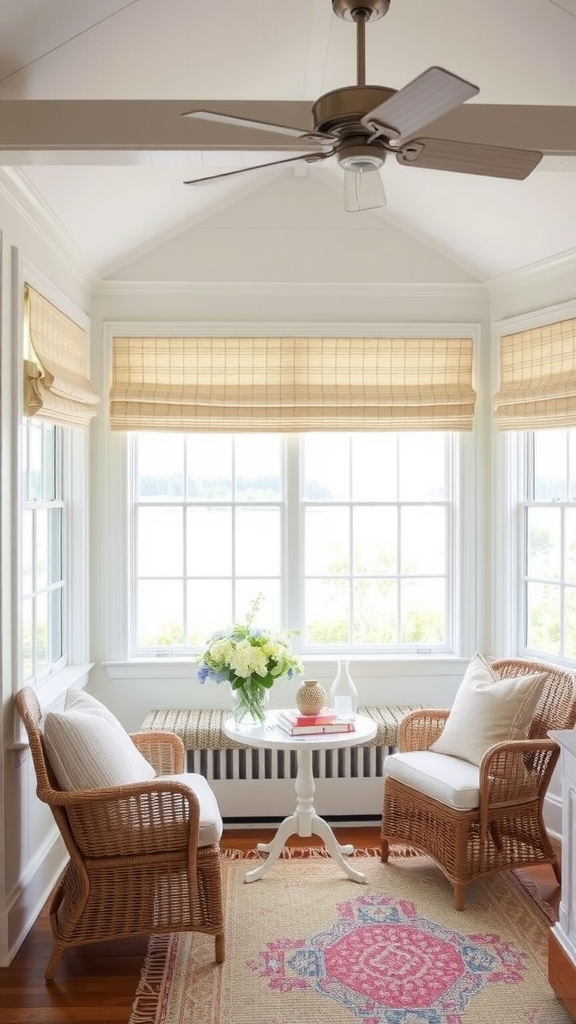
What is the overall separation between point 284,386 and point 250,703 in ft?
5.65

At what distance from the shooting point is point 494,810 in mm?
3459

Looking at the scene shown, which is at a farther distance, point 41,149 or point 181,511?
point 181,511

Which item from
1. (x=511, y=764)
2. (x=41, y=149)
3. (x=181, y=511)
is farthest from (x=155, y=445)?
(x=511, y=764)

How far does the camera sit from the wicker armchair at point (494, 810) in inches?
134

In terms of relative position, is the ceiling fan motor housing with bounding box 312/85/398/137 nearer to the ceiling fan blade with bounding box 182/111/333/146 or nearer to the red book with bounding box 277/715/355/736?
the ceiling fan blade with bounding box 182/111/333/146

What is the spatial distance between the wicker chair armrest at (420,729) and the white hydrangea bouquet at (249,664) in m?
0.61

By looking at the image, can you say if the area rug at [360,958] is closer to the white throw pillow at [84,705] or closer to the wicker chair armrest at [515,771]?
the wicker chair armrest at [515,771]

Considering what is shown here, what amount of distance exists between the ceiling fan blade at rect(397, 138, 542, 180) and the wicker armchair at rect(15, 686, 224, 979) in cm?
215

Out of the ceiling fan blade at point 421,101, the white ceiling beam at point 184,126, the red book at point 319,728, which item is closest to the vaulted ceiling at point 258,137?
the white ceiling beam at point 184,126

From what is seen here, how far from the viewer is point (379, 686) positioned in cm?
461

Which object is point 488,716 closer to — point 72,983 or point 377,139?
point 72,983

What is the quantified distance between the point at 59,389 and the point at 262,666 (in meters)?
1.47

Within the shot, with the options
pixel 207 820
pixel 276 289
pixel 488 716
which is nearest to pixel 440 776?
pixel 488 716

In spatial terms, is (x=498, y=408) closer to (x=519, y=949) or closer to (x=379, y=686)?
(x=379, y=686)
